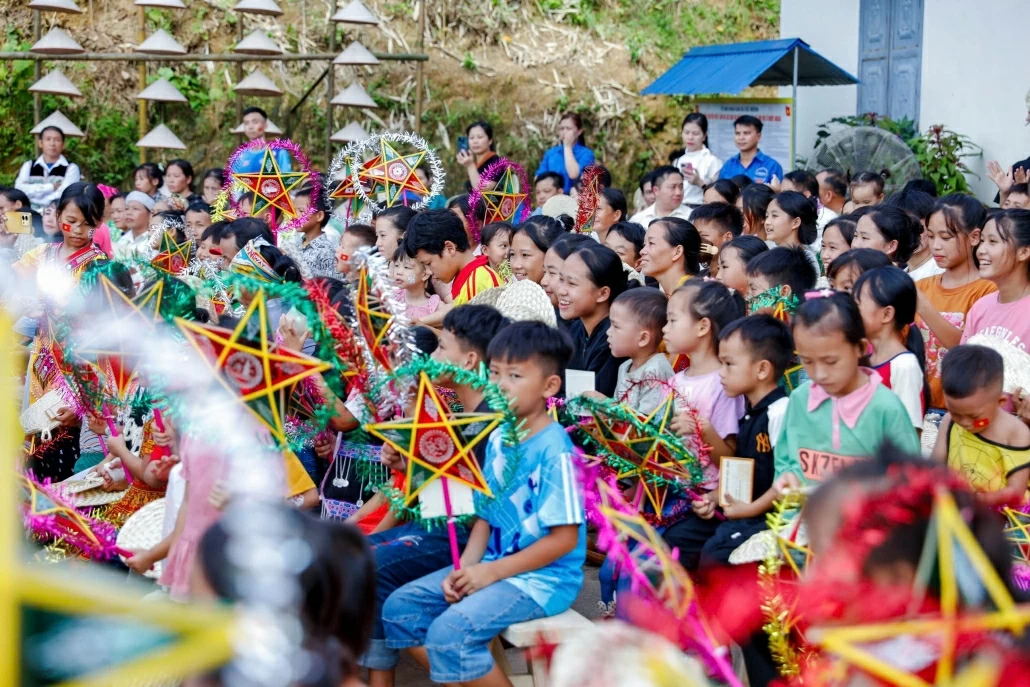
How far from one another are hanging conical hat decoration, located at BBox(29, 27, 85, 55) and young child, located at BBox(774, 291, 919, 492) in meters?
8.82

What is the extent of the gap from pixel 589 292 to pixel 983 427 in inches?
71.4

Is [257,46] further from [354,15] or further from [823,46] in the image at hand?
[823,46]

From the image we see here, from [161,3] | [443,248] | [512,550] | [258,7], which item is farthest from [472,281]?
[161,3]

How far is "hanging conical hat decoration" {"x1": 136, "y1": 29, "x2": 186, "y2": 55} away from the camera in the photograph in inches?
414

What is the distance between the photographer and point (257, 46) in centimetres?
1035

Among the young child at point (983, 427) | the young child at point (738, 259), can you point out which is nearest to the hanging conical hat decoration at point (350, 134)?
the young child at point (738, 259)

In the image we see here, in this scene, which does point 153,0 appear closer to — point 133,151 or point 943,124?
point 133,151

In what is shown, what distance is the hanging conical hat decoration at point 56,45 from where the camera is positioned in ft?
34.4

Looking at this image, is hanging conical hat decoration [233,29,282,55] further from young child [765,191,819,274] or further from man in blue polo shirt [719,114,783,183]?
young child [765,191,819,274]

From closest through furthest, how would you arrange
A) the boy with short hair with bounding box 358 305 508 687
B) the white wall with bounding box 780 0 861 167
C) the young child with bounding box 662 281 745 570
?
the boy with short hair with bounding box 358 305 508 687, the young child with bounding box 662 281 745 570, the white wall with bounding box 780 0 861 167

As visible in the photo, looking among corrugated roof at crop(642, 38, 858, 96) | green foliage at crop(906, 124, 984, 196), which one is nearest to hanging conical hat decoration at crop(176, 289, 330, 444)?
corrugated roof at crop(642, 38, 858, 96)

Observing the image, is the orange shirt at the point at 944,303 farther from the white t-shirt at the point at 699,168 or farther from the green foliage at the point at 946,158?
the green foliage at the point at 946,158

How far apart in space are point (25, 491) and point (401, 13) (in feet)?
32.6

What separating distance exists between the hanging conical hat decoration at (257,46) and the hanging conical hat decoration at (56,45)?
141 cm
